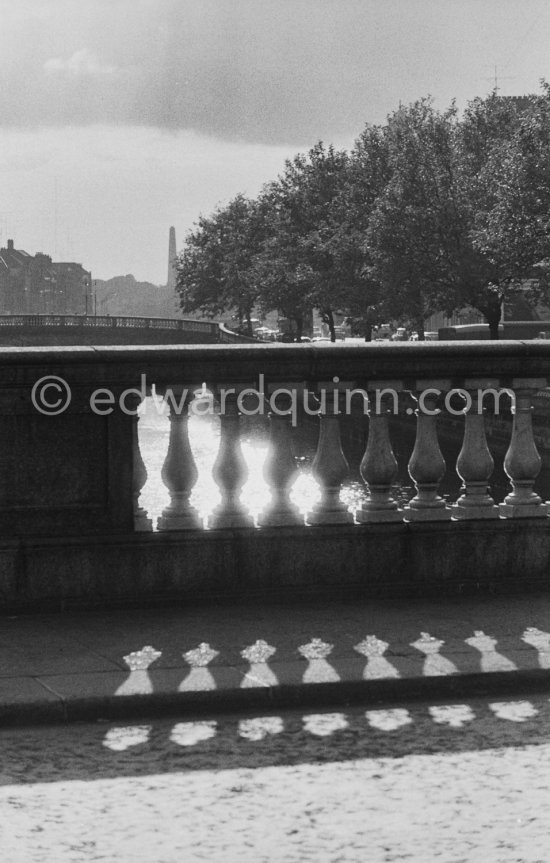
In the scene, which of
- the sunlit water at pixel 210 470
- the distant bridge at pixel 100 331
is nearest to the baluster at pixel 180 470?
the sunlit water at pixel 210 470

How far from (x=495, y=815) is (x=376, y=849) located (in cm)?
42

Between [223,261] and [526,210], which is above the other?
[223,261]

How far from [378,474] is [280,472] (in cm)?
46

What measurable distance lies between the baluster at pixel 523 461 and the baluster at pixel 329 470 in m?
0.79

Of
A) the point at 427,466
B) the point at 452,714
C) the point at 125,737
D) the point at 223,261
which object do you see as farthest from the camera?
the point at 223,261

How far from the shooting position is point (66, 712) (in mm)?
5285

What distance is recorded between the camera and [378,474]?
7.26m

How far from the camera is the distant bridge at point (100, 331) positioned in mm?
107062

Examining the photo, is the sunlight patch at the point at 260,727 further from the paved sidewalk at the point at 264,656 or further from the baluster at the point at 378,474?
the baluster at the point at 378,474

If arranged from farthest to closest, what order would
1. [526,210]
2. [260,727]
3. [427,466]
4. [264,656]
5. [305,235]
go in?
[305,235]
[526,210]
[427,466]
[264,656]
[260,727]

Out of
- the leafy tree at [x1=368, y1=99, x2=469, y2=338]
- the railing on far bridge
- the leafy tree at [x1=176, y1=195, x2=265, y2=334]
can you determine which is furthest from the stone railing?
the railing on far bridge

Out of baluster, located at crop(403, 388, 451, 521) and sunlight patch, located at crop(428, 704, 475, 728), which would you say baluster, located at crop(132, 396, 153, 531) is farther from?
sunlight patch, located at crop(428, 704, 475, 728)

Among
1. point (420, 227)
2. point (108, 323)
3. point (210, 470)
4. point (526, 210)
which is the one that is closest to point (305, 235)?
point (420, 227)

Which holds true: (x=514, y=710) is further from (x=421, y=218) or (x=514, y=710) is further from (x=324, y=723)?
(x=421, y=218)
